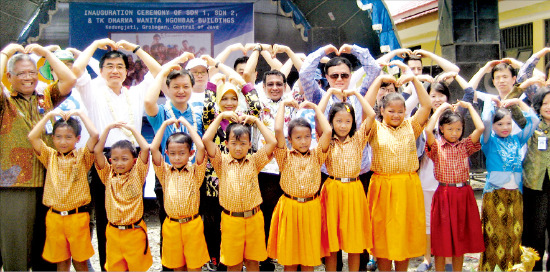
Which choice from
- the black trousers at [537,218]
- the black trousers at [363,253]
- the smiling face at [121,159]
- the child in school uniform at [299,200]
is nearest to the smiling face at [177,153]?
the smiling face at [121,159]

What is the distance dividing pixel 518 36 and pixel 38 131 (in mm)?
9353

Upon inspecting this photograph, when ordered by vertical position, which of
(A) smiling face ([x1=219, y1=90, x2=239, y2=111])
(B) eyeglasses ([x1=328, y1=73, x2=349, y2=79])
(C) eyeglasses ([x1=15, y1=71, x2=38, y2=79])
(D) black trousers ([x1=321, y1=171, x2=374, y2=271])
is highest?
(B) eyeglasses ([x1=328, y1=73, x2=349, y2=79])

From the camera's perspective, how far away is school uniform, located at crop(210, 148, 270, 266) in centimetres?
311

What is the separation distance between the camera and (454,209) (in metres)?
3.37

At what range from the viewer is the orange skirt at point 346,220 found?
318 centimetres

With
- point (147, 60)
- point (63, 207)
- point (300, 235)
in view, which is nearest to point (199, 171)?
point (300, 235)

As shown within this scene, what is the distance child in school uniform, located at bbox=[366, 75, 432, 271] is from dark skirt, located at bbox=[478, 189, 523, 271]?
580mm

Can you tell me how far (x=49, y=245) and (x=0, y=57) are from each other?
4.40 ft

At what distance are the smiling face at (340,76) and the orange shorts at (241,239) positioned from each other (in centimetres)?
127

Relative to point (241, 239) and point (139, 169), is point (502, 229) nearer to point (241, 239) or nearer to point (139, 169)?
point (241, 239)

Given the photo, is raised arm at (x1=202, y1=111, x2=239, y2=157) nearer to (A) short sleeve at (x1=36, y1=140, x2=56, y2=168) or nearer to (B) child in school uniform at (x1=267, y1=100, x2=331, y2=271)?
(B) child in school uniform at (x1=267, y1=100, x2=331, y2=271)

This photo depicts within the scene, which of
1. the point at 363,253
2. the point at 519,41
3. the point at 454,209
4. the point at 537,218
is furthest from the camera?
the point at 519,41

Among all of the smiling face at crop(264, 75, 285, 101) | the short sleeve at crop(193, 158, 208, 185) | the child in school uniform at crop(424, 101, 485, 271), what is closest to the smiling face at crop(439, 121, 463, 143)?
the child in school uniform at crop(424, 101, 485, 271)

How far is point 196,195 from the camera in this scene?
126 inches
